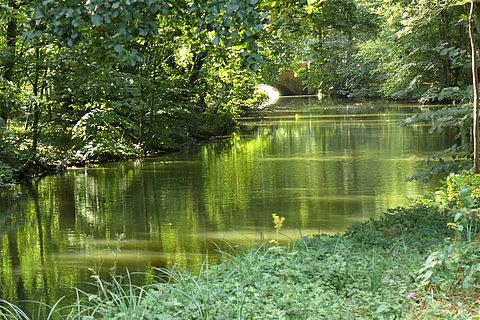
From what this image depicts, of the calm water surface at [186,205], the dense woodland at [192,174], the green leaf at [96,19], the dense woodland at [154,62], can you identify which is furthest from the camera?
the calm water surface at [186,205]

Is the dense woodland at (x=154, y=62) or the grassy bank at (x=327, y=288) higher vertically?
the dense woodland at (x=154, y=62)

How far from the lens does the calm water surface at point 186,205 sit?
881 centimetres

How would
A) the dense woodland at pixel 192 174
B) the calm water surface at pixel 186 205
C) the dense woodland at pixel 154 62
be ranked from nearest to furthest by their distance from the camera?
the dense woodland at pixel 192 174
the dense woodland at pixel 154 62
the calm water surface at pixel 186 205

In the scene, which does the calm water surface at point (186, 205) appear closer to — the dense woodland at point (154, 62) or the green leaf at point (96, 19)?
the dense woodland at point (154, 62)

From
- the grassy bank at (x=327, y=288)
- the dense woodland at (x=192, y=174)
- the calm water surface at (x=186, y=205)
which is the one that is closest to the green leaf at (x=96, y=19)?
the dense woodland at (x=192, y=174)

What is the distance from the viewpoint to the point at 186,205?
12.7 m

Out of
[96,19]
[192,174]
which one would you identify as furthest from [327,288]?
[192,174]

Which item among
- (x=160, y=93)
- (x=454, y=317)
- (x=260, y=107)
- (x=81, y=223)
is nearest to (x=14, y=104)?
(x=81, y=223)

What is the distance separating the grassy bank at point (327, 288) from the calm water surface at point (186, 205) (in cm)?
155

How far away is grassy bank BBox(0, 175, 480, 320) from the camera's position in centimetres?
457

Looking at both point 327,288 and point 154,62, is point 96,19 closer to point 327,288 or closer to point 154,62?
point 327,288

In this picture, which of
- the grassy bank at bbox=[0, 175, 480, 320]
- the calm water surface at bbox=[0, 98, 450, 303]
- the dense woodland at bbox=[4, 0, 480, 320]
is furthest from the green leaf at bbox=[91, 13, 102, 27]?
the calm water surface at bbox=[0, 98, 450, 303]

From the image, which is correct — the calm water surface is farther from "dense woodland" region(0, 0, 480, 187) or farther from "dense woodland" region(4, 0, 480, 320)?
"dense woodland" region(0, 0, 480, 187)

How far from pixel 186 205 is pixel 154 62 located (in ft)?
32.0
